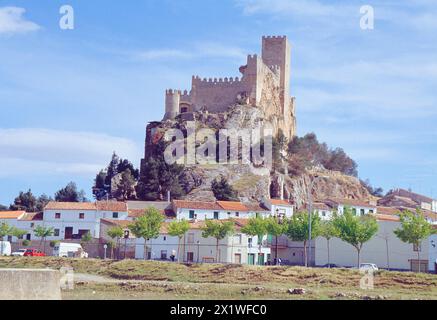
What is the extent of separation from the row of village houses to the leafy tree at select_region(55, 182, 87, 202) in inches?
732

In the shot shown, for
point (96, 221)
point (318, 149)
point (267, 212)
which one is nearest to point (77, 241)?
point (96, 221)

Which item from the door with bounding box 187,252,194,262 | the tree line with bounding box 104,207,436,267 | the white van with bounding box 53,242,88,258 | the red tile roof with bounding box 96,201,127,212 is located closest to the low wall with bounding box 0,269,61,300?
the tree line with bounding box 104,207,436,267

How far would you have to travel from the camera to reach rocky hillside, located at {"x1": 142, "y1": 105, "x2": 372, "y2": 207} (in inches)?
3597

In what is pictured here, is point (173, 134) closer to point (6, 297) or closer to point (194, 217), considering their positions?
point (194, 217)

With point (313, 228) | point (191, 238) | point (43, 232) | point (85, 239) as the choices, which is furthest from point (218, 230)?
point (43, 232)

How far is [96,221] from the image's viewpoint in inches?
3108

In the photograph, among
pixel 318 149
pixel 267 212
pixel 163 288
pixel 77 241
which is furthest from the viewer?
pixel 318 149

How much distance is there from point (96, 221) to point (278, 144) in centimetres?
3429

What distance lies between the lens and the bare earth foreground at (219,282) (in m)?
33.3

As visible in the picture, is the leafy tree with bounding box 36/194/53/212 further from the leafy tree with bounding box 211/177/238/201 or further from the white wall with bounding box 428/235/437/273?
the white wall with bounding box 428/235/437/273

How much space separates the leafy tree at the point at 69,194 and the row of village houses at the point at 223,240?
A: 18.6 meters

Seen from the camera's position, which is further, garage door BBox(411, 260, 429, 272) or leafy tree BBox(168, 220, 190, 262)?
leafy tree BBox(168, 220, 190, 262)

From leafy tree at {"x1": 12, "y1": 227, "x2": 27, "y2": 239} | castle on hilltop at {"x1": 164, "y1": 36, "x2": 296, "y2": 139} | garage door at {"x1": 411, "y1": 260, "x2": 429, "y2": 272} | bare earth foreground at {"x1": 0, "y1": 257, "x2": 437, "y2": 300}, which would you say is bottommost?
bare earth foreground at {"x1": 0, "y1": 257, "x2": 437, "y2": 300}

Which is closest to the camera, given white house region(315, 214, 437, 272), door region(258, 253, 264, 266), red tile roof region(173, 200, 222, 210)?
white house region(315, 214, 437, 272)
